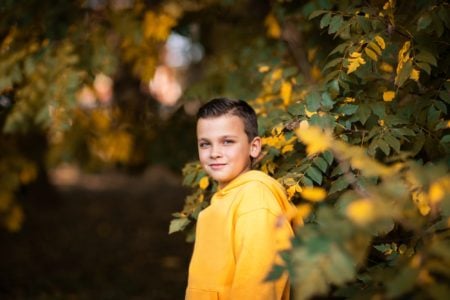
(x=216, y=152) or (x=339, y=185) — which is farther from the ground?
(x=216, y=152)

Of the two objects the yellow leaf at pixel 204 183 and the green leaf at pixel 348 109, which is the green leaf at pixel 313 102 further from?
the yellow leaf at pixel 204 183

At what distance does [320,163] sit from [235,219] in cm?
60

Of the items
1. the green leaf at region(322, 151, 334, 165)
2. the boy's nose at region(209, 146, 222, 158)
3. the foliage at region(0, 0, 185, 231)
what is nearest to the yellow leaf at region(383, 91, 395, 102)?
the green leaf at region(322, 151, 334, 165)

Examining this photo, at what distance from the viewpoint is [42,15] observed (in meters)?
4.44

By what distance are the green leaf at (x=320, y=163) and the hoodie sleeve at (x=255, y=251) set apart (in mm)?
→ 488

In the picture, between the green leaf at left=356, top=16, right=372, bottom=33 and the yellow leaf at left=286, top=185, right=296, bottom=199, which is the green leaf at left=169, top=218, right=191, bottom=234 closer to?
the yellow leaf at left=286, top=185, right=296, bottom=199

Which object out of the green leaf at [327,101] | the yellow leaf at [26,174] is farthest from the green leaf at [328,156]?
the yellow leaf at [26,174]

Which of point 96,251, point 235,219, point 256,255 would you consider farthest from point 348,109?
point 96,251

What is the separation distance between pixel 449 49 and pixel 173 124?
3.16 meters

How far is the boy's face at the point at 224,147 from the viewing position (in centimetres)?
266

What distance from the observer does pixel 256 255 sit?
2318 millimetres

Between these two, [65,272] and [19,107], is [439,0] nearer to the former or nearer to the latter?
[19,107]

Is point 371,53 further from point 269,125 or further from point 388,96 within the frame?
point 269,125

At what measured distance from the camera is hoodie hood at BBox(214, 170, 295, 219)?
2.53 m
